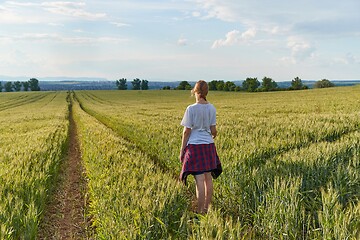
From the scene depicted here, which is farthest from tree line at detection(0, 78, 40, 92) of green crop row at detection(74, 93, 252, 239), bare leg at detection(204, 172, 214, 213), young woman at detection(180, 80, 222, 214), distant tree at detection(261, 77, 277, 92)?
bare leg at detection(204, 172, 214, 213)

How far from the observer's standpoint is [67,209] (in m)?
6.34

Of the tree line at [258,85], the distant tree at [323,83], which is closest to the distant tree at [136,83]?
the tree line at [258,85]

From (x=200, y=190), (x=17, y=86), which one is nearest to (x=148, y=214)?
(x=200, y=190)

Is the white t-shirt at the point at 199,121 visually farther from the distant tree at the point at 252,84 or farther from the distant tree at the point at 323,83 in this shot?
the distant tree at the point at 323,83

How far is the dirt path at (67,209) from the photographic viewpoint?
525 centimetres

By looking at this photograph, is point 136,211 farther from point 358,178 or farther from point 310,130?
point 310,130

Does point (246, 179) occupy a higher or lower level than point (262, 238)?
higher

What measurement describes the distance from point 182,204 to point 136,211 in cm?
98

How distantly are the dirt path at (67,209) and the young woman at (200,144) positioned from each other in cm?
203

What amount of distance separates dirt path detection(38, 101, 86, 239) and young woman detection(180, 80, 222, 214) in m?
2.03

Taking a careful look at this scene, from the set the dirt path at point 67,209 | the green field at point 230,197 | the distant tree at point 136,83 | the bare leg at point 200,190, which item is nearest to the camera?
the green field at point 230,197

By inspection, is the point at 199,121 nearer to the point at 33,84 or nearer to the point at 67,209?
the point at 67,209

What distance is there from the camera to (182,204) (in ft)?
15.2

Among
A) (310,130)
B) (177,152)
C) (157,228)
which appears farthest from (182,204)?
(310,130)
